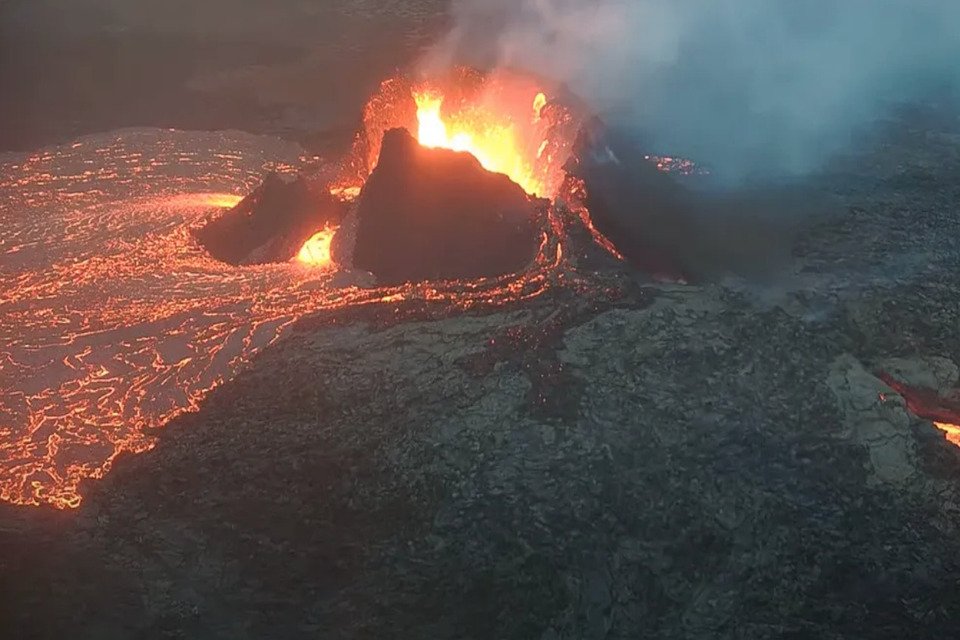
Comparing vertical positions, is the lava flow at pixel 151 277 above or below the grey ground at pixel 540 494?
above

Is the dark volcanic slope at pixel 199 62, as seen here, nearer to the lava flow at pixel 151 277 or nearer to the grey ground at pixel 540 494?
the lava flow at pixel 151 277

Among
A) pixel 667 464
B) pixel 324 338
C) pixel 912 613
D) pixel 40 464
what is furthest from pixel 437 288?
pixel 912 613

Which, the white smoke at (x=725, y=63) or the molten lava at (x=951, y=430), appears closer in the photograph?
the molten lava at (x=951, y=430)

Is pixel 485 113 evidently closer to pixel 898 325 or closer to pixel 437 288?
pixel 437 288

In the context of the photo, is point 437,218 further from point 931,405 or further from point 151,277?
point 931,405

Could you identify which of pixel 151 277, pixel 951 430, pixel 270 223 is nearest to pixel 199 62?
pixel 270 223

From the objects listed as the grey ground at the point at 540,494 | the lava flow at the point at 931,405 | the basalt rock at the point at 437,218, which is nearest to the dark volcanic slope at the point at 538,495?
the grey ground at the point at 540,494
